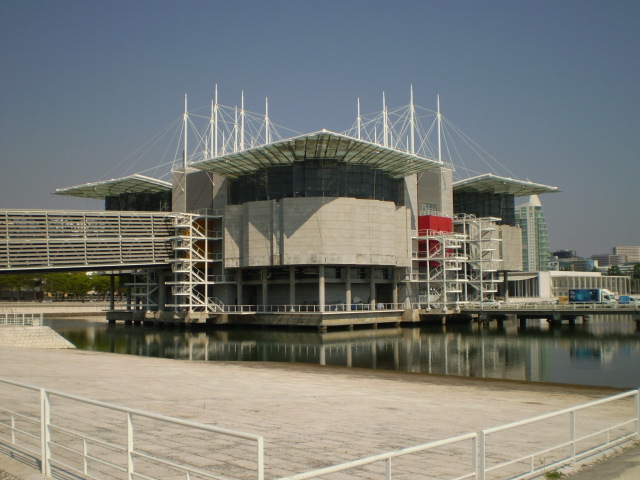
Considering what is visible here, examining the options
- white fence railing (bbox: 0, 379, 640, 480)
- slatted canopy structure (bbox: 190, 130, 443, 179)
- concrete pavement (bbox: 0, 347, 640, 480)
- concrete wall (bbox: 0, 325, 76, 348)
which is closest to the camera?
white fence railing (bbox: 0, 379, 640, 480)

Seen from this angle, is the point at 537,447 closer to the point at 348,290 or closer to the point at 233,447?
the point at 233,447

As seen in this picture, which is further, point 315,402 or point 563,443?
point 315,402

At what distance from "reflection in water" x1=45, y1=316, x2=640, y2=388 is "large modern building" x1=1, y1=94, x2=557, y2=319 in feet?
29.1

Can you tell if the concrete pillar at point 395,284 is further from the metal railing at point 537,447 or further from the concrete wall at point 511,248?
the metal railing at point 537,447

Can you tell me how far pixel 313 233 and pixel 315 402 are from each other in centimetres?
6087

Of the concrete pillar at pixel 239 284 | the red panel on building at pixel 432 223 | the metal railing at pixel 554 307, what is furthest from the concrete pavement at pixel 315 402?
the red panel on building at pixel 432 223

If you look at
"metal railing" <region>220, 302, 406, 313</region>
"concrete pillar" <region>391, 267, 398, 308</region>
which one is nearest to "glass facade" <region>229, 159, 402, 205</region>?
"concrete pillar" <region>391, 267, 398, 308</region>

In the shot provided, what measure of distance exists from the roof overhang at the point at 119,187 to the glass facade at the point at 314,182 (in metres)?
18.0

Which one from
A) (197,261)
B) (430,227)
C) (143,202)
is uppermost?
(143,202)

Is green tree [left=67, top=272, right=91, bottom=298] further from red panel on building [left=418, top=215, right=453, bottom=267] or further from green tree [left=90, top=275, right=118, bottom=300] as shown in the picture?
red panel on building [left=418, top=215, right=453, bottom=267]

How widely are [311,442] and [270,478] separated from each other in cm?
333

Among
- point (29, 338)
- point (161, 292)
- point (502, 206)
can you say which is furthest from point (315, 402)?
point (502, 206)

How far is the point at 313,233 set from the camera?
81688 mm

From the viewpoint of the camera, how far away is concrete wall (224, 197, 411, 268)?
3216 inches
